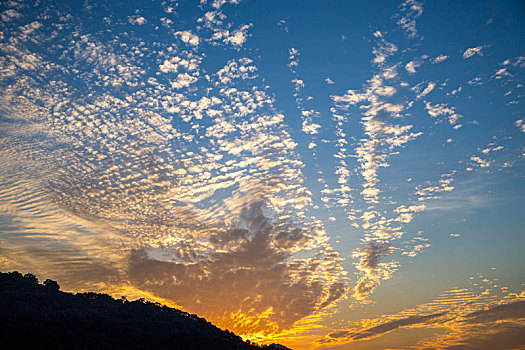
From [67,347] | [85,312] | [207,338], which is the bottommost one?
[207,338]

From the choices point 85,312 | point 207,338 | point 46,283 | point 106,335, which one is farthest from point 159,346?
point 46,283

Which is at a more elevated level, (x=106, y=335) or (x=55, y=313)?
(x=55, y=313)

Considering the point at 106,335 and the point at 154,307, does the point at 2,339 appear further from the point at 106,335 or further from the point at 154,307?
the point at 154,307

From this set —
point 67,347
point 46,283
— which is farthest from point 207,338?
point 46,283

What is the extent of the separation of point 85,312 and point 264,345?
3172 inches

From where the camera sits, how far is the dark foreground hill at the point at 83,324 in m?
64.7

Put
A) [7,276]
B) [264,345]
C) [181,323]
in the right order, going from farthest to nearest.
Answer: [264,345]
[7,276]
[181,323]

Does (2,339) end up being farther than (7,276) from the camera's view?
No

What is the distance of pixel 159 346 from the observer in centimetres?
7725

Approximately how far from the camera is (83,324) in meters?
74.8

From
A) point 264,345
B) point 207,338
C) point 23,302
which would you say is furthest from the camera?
point 264,345

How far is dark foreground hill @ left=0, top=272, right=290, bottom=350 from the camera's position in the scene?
64.7 m

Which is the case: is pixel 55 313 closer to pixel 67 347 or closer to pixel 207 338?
pixel 67 347

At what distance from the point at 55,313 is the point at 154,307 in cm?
4184
